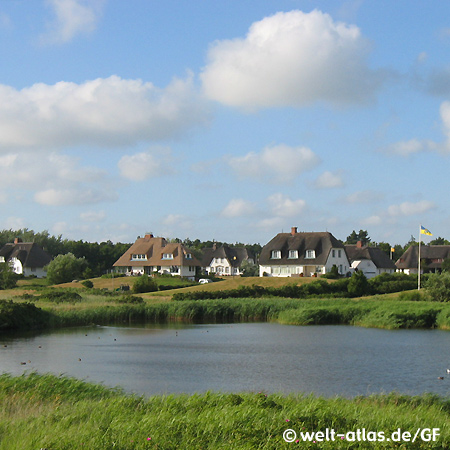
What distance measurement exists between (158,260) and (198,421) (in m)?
79.2

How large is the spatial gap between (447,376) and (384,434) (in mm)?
12240

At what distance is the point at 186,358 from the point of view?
88.3 feet

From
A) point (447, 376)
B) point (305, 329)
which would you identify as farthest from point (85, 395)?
point (305, 329)

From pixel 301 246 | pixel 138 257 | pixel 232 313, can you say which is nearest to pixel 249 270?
pixel 138 257

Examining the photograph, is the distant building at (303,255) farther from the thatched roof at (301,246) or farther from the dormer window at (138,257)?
the dormer window at (138,257)

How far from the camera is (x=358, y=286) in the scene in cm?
5766

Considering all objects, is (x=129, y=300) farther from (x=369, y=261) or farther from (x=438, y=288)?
(x=369, y=261)

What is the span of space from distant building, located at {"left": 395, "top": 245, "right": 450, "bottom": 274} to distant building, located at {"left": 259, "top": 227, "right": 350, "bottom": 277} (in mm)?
21896

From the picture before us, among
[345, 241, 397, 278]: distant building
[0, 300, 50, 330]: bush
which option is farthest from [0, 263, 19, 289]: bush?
[345, 241, 397, 278]: distant building

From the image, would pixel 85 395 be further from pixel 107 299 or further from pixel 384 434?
pixel 107 299

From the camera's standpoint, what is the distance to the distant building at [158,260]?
289 feet

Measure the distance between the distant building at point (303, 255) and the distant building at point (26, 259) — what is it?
37.5 m

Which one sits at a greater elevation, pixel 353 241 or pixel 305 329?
pixel 353 241

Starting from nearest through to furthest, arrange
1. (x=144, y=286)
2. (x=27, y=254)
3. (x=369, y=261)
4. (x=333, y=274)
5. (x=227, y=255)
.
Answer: (x=144, y=286) → (x=333, y=274) → (x=369, y=261) → (x=27, y=254) → (x=227, y=255)
